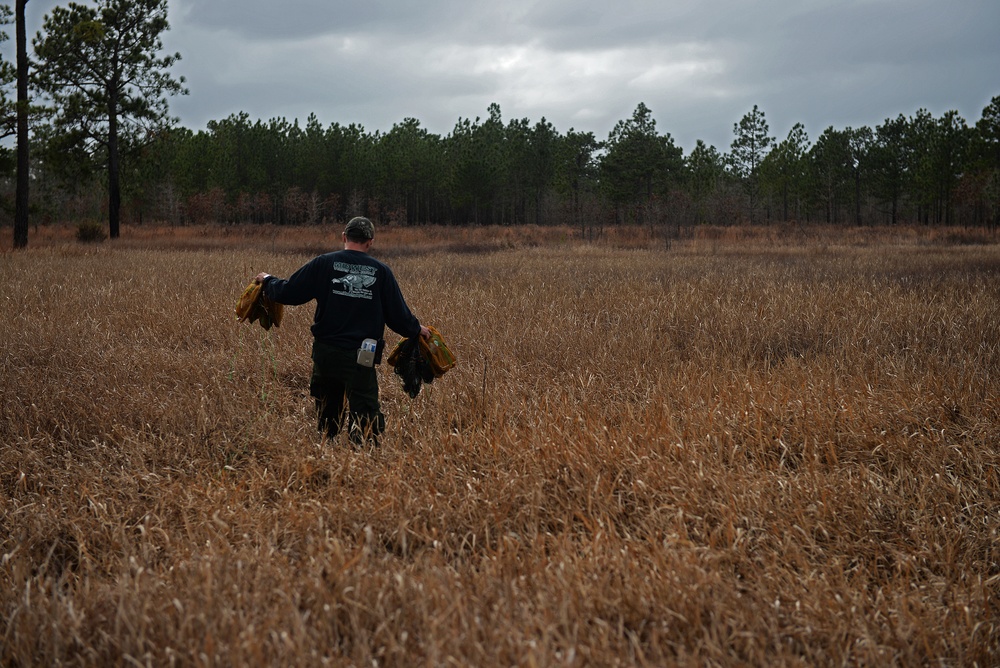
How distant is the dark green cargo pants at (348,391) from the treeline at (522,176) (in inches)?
1879

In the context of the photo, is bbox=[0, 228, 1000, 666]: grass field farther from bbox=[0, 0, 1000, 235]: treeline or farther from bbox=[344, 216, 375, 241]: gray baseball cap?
bbox=[0, 0, 1000, 235]: treeline

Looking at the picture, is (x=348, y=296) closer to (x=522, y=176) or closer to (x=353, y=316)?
(x=353, y=316)

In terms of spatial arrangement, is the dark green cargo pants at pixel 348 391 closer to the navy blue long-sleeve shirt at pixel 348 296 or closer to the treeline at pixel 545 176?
the navy blue long-sleeve shirt at pixel 348 296

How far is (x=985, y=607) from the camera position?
2.66 metres

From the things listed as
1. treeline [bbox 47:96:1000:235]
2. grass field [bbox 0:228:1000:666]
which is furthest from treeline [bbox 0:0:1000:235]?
grass field [bbox 0:228:1000:666]


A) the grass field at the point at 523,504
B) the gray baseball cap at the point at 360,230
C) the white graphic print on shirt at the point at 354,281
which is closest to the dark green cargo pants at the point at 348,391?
the grass field at the point at 523,504

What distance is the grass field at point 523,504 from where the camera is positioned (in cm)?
245

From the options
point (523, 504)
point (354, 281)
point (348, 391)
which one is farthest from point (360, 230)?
point (523, 504)

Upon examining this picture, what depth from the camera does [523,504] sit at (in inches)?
141

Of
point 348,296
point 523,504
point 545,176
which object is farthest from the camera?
point 545,176

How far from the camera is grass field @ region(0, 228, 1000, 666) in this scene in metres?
2.45

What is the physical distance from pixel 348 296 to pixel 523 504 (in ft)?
5.82

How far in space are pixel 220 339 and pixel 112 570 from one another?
5.13 m

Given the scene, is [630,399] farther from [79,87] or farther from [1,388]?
[79,87]
